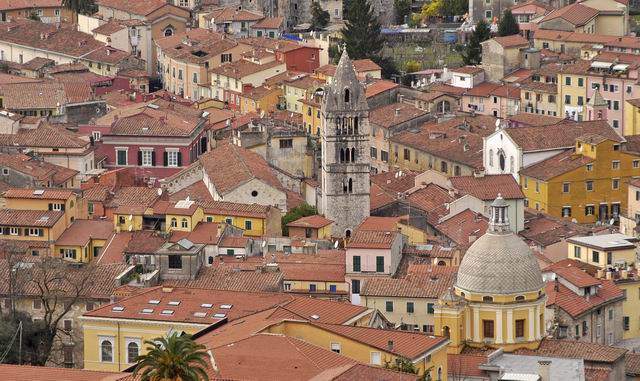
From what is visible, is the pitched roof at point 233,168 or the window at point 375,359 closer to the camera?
the window at point 375,359

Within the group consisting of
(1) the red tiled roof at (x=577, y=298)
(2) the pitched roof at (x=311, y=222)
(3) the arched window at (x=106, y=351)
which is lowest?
(2) the pitched roof at (x=311, y=222)

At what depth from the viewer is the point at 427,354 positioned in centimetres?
6431

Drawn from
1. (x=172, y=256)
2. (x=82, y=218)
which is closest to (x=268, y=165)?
(x=82, y=218)

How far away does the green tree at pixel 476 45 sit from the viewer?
125250mm

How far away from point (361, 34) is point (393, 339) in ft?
204

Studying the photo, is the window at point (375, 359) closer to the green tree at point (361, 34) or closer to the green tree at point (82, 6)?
the green tree at point (361, 34)

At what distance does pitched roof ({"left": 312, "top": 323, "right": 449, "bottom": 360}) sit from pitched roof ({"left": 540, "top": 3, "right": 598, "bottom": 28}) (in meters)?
62.3

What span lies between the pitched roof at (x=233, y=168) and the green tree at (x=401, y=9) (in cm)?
4417

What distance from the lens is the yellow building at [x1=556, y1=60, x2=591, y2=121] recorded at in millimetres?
114500

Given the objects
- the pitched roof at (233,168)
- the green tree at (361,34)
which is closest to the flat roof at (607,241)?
the pitched roof at (233,168)

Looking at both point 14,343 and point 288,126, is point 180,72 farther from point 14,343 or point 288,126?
point 14,343

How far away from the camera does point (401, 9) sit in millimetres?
143500

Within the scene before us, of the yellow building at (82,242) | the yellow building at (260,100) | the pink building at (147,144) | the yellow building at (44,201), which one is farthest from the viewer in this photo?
the yellow building at (260,100)

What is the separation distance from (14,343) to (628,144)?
121 ft
